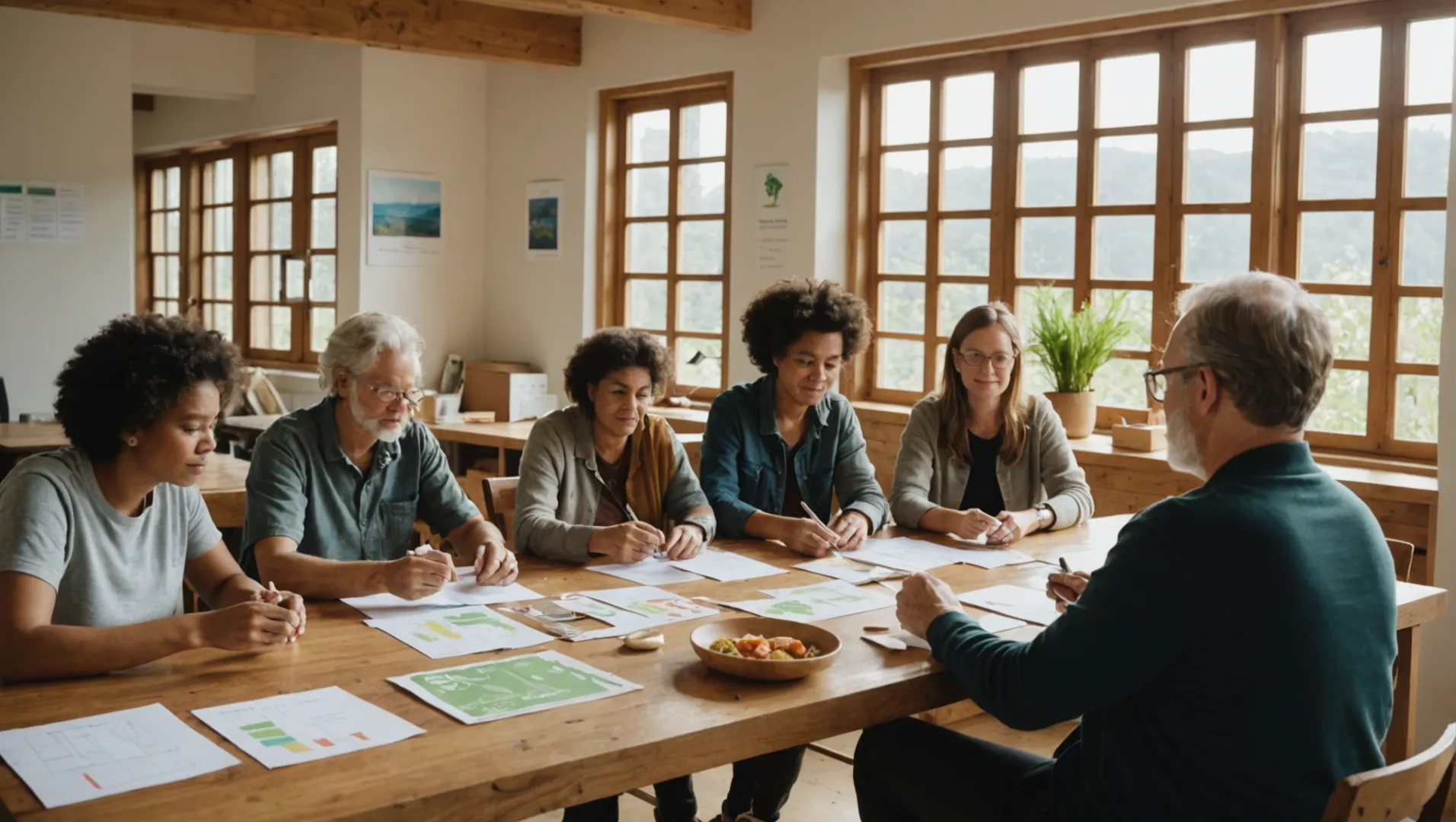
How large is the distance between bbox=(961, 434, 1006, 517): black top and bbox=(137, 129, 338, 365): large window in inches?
205

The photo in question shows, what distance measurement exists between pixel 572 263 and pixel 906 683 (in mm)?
5426

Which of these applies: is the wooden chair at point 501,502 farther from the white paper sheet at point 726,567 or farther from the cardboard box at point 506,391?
the cardboard box at point 506,391

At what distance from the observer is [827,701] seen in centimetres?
189

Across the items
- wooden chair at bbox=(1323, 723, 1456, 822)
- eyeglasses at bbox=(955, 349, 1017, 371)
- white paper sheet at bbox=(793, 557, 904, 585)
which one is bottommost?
wooden chair at bbox=(1323, 723, 1456, 822)

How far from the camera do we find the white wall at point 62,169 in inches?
274

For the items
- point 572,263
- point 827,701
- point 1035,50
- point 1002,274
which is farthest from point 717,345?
point 827,701

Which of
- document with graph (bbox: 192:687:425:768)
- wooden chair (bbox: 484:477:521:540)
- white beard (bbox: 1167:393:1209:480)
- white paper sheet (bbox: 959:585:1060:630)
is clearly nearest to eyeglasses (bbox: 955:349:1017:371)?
white paper sheet (bbox: 959:585:1060:630)

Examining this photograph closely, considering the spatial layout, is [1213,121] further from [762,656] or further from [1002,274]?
[762,656]

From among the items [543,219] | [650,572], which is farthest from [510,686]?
[543,219]

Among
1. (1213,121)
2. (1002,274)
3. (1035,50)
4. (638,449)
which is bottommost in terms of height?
(638,449)

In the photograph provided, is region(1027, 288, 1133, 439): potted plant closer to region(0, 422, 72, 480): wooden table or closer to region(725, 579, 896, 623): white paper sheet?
region(725, 579, 896, 623): white paper sheet

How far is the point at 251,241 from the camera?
8914 mm

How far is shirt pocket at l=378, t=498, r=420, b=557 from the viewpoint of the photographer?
9.36 ft

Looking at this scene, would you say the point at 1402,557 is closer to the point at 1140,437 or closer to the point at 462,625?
the point at 1140,437
